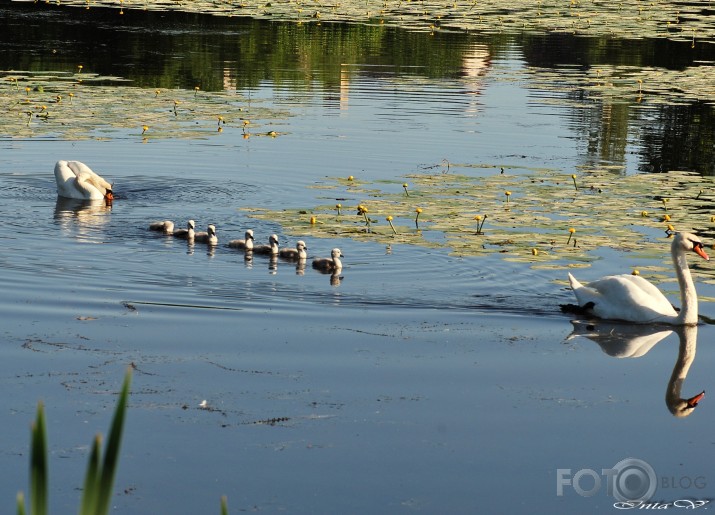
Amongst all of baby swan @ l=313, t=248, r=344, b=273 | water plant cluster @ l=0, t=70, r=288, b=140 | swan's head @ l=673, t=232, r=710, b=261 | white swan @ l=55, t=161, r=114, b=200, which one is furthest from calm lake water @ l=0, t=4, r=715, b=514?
swan's head @ l=673, t=232, r=710, b=261

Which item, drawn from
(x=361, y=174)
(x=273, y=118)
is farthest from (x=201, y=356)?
(x=273, y=118)

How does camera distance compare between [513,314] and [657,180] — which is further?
[657,180]

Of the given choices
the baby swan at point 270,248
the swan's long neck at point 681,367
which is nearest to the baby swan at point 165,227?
the baby swan at point 270,248

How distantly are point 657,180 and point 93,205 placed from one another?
24.4ft

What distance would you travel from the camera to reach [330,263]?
11.8 meters

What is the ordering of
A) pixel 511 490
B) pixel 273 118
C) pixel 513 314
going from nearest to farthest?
pixel 511 490
pixel 513 314
pixel 273 118

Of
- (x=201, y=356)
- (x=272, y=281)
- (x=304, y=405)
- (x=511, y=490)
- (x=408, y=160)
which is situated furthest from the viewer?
(x=408, y=160)

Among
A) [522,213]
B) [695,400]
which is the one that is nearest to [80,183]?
[522,213]

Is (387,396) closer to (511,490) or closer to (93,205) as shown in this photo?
(511,490)

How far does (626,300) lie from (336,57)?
18.9 m

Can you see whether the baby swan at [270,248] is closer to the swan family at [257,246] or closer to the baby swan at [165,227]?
the swan family at [257,246]

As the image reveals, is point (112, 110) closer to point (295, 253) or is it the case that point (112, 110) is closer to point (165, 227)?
point (165, 227)

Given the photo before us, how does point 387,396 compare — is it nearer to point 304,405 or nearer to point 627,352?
point 304,405

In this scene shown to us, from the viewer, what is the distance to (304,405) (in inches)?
318
